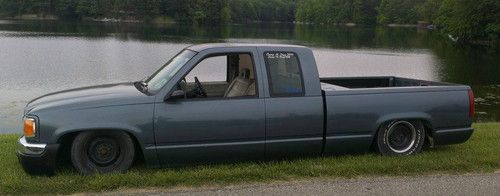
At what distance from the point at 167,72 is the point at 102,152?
125 cm

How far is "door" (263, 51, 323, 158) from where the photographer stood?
251 inches

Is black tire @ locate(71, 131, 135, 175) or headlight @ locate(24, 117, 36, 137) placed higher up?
headlight @ locate(24, 117, 36, 137)

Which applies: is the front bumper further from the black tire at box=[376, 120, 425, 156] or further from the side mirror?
the black tire at box=[376, 120, 425, 156]

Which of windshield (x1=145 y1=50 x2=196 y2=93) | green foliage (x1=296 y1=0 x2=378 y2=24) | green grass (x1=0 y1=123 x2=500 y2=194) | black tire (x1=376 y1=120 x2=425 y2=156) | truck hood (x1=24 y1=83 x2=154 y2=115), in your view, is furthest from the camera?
green foliage (x1=296 y1=0 x2=378 y2=24)

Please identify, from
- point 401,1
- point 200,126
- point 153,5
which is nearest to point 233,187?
point 200,126

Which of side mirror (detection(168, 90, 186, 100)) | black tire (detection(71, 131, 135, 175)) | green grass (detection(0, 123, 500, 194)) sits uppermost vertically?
side mirror (detection(168, 90, 186, 100))

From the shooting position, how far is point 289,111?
6.39 meters

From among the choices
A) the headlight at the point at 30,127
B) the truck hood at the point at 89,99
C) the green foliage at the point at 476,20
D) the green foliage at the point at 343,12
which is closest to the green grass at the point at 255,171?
the headlight at the point at 30,127

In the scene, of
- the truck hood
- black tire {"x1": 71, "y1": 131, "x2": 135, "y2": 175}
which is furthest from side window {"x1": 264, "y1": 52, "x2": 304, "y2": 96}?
black tire {"x1": 71, "y1": 131, "x2": 135, "y2": 175}

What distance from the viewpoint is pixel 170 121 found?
5.95m

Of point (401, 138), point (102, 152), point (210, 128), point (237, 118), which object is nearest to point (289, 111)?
point (237, 118)

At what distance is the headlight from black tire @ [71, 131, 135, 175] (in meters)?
0.44

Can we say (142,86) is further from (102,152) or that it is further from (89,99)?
(102,152)

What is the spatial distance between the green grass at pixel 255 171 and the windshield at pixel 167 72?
3.20 ft
